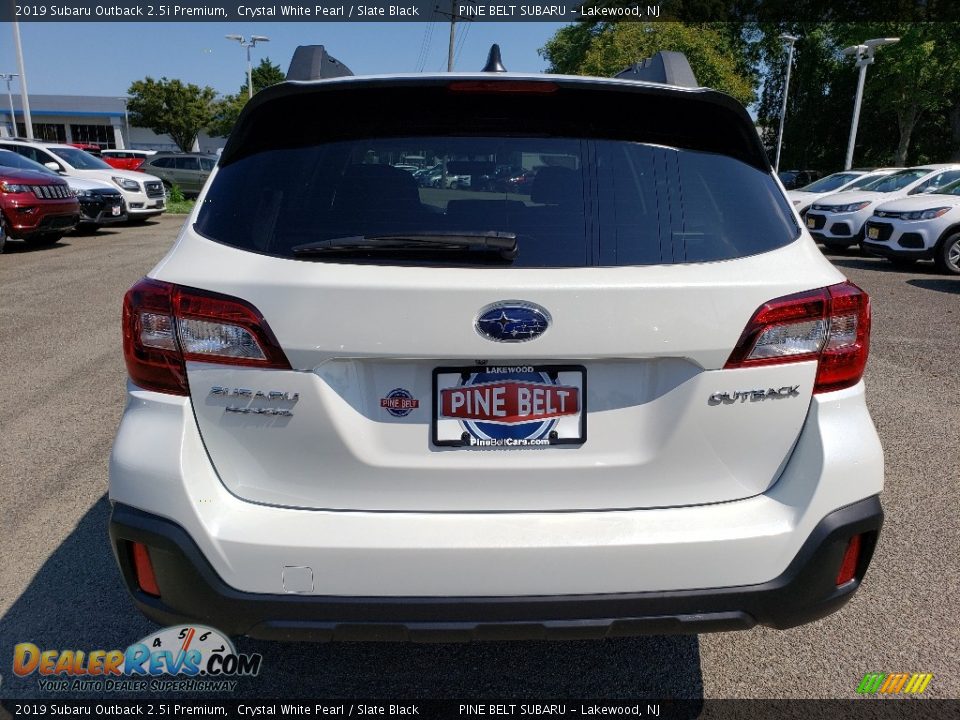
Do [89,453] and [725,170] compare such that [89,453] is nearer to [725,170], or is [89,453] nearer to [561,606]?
[561,606]

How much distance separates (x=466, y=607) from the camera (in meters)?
1.83

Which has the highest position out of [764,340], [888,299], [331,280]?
[331,280]

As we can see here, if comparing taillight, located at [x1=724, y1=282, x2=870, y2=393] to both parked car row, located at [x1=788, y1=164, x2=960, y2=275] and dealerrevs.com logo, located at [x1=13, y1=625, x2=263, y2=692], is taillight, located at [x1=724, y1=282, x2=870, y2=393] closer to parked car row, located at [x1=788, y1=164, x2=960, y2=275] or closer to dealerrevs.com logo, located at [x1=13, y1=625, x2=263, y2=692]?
dealerrevs.com logo, located at [x1=13, y1=625, x2=263, y2=692]

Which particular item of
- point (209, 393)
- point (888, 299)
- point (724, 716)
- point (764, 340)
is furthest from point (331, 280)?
point (888, 299)

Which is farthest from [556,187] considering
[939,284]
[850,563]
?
[939,284]

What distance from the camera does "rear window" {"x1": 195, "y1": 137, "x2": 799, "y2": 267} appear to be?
192 centimetres

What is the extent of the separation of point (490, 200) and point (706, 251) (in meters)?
0.56

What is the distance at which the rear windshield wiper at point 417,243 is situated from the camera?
6.09ft

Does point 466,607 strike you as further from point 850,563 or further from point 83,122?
point 83,122

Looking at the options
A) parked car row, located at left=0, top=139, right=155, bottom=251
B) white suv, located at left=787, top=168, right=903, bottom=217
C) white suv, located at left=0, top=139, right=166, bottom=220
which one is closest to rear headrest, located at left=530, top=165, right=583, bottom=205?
parked car row, located at left=0, top=139, right=155, bottom=251

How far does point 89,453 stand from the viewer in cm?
424

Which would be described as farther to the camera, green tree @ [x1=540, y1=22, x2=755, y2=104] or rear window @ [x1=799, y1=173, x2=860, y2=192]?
green tree @ [x1=540, y1=22, x2=755, y2=104]

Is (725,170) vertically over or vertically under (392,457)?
over
